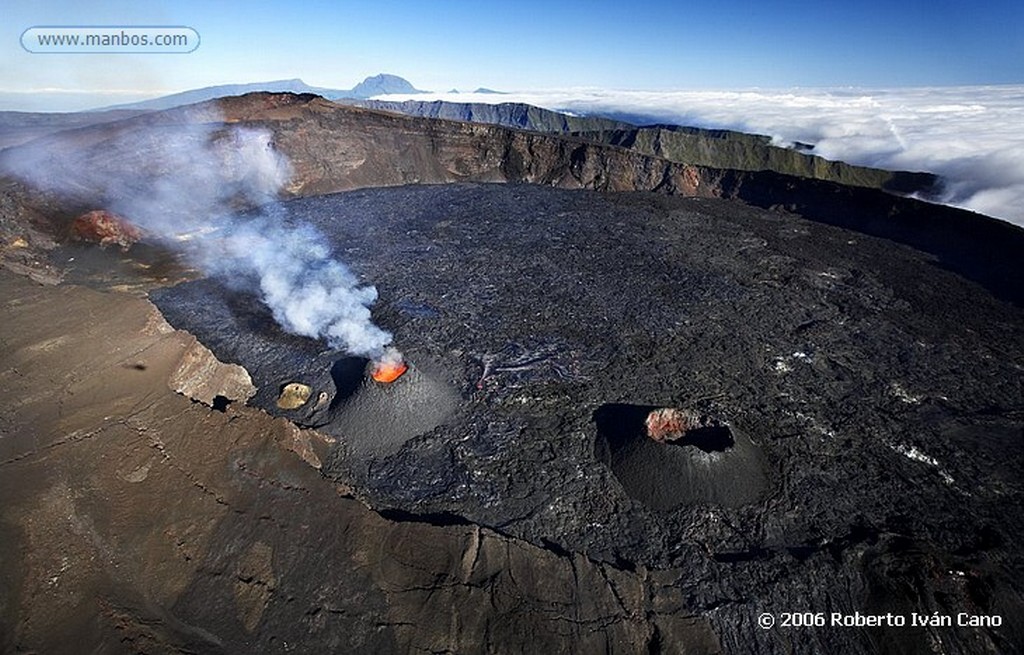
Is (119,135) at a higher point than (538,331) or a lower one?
higher

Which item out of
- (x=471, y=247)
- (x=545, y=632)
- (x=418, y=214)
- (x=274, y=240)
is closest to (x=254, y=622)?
(x=545, y=632)

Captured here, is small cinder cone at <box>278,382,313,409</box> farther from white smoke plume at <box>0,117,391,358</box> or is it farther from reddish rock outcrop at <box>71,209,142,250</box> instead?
reddish rock outcrop at <box>71,209,142,250</box>

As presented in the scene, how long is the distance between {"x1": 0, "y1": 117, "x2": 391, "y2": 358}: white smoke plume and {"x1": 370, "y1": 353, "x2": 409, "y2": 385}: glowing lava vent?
1.71ft

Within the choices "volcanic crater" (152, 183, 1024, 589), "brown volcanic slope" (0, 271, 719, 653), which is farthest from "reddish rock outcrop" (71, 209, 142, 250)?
"brown volcanic slope" (0, 271, 719, 653)

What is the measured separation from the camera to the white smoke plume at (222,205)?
47.8 feet

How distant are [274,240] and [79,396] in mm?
12285

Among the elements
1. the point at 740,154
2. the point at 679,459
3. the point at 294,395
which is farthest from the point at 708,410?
the point at 740,154

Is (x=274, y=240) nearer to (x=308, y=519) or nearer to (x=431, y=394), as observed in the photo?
(x=431, y=394)

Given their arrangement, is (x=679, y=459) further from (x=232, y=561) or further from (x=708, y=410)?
(x=232, y=561)

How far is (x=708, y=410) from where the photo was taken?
11.1 m

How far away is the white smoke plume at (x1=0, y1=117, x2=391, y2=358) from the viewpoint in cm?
1458

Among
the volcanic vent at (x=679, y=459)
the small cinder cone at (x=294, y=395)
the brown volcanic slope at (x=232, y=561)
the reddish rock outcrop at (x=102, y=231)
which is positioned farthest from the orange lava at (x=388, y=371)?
the reddish rock outcrop at (x=102, y=231)

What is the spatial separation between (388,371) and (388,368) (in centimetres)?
8

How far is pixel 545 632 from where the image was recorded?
6461 mm
